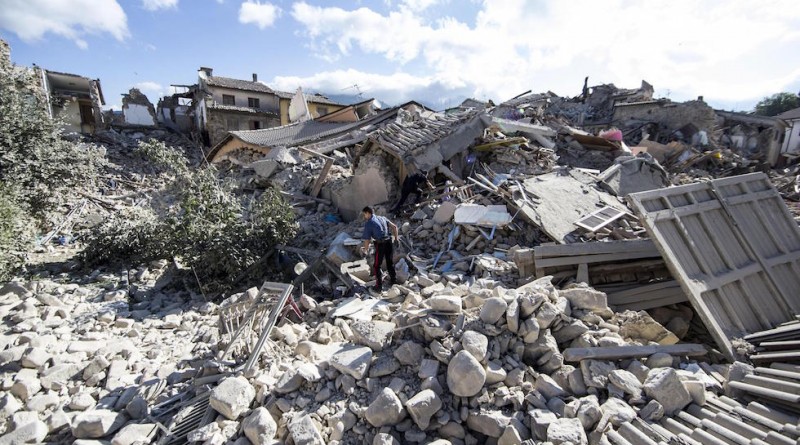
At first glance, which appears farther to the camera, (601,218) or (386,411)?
(601,218)

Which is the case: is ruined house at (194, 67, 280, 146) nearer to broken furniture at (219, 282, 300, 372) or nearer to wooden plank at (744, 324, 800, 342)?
broken furniture at (219, 282, 300, 372)

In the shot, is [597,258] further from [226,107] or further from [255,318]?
[226,107]

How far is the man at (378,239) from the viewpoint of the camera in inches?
232

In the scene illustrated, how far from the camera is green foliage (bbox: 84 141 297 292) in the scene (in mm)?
7156

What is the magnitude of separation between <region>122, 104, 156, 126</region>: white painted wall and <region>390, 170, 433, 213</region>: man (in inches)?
1045

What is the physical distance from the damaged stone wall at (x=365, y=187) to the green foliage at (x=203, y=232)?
2482 millimetres

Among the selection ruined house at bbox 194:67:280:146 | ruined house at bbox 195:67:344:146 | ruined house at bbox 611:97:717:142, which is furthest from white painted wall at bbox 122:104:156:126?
ruined house at bbox 611:97:717:142

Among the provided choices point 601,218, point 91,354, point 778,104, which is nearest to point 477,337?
point 601,218

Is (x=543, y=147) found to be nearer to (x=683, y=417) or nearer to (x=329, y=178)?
(x=329, y=178)

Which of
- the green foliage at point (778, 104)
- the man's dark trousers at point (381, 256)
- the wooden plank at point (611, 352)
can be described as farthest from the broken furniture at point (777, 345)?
the green foliage at point (778, 104)

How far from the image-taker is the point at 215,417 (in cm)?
336

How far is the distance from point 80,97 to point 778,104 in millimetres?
51832

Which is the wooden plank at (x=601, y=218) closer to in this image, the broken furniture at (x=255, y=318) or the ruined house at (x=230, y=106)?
the broken furniture at (x=255, y=318)

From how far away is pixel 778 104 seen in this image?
30.5m
